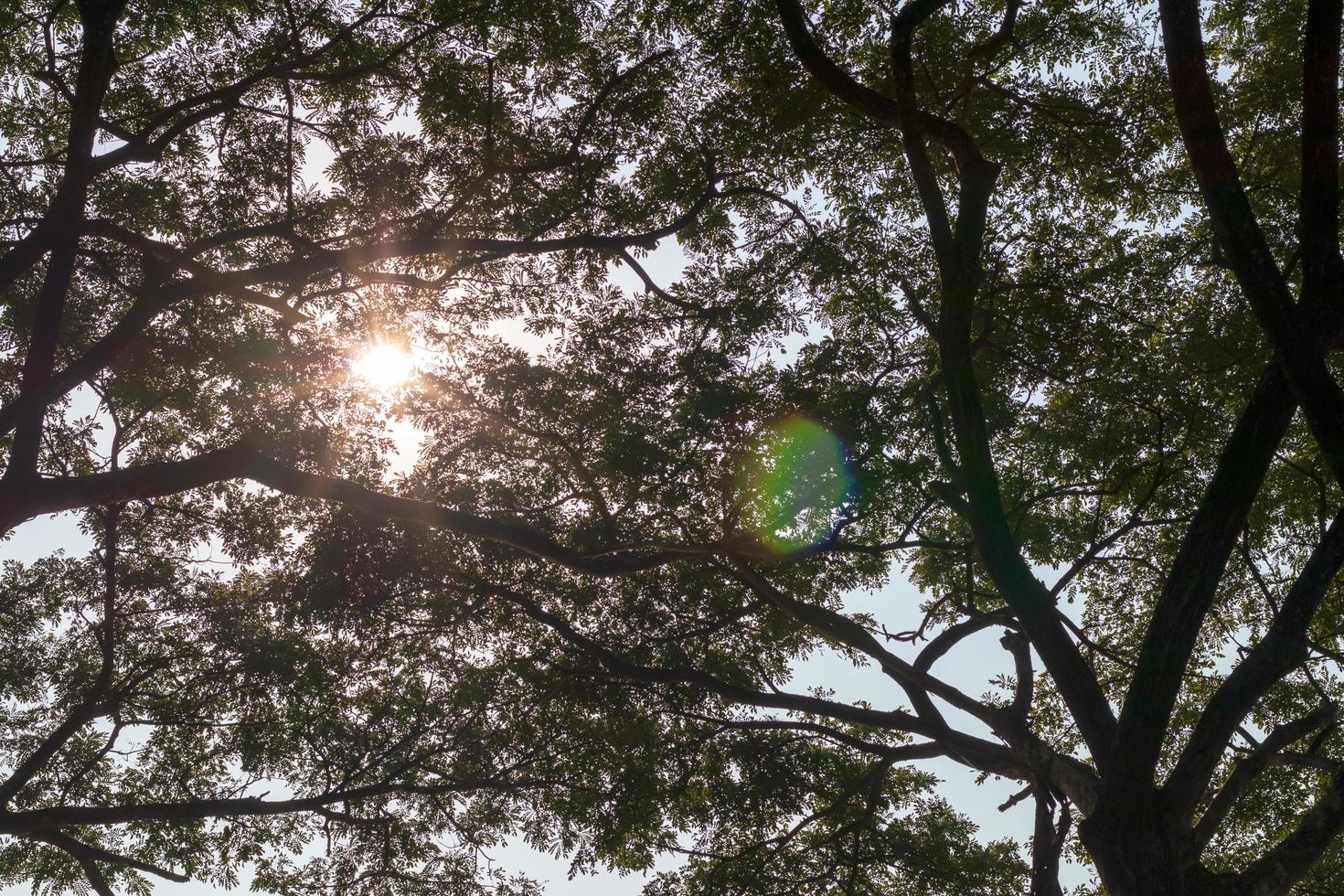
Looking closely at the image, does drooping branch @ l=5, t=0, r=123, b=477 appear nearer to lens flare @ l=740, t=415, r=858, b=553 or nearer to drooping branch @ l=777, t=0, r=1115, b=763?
drooping branch @ l=777, t=0, r=1115, b=763

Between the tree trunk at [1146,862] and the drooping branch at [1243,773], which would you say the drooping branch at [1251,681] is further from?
the drooping branch at [1243,773]

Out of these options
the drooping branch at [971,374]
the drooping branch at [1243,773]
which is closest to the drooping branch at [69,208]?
the drooping branch at [971,374]

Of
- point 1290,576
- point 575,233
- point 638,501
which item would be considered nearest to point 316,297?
point 575,233

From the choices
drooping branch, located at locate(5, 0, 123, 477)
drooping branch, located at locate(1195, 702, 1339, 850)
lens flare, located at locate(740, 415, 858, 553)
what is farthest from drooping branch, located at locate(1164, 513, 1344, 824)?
drooping branch, located at locate(5, 0, 123, 477)

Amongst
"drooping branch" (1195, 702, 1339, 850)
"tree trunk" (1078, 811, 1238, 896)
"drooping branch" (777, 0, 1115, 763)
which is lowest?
"tree trunk" (1078, 811, 1238, 896)

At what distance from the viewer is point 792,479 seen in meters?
8.46

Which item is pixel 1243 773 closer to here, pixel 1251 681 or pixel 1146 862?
pixel 1251 681

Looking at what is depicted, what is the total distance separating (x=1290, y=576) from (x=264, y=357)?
11.1 meters

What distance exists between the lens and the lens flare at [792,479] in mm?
8414

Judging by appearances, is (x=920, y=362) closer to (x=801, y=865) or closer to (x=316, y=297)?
(x=801, y=865)

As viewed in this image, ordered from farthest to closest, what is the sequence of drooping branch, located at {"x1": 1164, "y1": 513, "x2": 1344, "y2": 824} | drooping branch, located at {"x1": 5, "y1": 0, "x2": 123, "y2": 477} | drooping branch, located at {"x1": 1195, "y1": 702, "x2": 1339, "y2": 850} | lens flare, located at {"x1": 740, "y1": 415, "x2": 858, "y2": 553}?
1. lens flare, located at {"x1": 740, "y1": 415, "x2": 858, "y2": 553}
2. drooping branch, located at {"x1": 5, "y1": 0, "x2": 123, "y2": 477}
3. drooping branch, located at {"x1": 1195, "y1": 702, "x2": 1339, "y2": 850}
4. drooping branch, located at {"x1": 1164, "y1": 513, "x2": 1344, "y2": 824}

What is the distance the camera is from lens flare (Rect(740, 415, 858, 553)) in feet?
27.6

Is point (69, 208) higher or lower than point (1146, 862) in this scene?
higher

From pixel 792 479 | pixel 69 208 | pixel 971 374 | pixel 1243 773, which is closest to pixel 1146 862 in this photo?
pixel 1243 773
